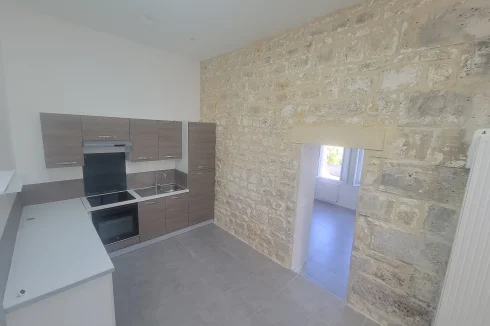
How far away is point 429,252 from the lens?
5.14ft

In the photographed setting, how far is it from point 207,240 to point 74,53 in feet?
10.4

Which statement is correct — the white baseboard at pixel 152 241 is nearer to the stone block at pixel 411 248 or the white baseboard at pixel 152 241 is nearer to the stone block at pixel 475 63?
the stone block at pixel 411 248

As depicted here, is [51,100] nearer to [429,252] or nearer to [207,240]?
[207,240]

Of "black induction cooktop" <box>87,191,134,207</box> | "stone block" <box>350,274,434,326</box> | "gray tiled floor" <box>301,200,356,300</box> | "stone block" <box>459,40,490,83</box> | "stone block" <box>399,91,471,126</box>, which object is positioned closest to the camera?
"stone block" <box>459,40,490,83</box>

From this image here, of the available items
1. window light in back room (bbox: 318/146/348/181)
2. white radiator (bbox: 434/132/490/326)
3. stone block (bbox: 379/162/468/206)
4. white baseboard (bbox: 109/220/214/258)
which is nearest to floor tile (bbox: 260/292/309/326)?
white radiator (bbox: 434/132/490/326)

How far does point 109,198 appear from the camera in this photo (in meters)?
2.81

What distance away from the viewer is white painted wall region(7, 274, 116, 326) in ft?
3.93

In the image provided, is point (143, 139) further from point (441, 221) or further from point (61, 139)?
point (441, 221)

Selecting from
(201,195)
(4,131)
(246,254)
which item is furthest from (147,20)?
(246,254)

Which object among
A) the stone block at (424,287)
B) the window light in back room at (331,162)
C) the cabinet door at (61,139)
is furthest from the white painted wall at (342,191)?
the cabinet door at (61,139)

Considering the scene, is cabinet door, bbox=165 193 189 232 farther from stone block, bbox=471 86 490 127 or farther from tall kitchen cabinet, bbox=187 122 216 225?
stone block, bbox=471 86 490 127

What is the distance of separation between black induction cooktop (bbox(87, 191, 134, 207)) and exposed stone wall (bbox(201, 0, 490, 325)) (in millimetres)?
2182

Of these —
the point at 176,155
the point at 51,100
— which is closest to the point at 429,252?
the point at 176,155

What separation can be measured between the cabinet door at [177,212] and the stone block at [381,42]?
10.0 feet
